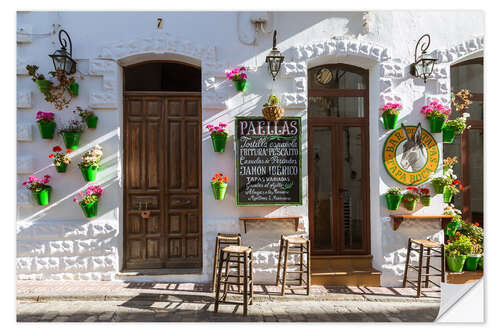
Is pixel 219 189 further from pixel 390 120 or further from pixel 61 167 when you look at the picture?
pixel 390 120

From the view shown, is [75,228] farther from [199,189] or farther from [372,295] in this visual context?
[372,295]

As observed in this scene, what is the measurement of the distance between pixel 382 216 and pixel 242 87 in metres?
2.83

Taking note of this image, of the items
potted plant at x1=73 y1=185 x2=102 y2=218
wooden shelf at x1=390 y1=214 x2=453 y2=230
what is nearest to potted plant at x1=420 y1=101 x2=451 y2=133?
wooden shelf at x1=390 y1=214 x2=453 y2=230

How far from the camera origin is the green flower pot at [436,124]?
476 centimetres

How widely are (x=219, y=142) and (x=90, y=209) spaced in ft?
6.66

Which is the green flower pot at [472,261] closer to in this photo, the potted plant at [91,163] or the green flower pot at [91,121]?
the potted plant at [91,163]

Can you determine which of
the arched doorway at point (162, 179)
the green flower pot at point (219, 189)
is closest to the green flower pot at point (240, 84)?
the arched doorway at point (162, 179)

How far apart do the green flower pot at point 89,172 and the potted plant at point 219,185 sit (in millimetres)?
1656

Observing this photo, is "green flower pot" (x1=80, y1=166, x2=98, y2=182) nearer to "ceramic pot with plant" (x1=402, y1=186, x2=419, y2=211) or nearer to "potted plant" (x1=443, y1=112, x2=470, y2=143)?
"ceramic pot with plant" (x1=402, y1=186, x2=419, y2=211)

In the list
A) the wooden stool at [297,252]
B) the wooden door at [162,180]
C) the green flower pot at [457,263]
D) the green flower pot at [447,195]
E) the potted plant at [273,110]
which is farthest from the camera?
the wooden door at [162,180]

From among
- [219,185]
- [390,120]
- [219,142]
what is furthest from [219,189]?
[390,120]

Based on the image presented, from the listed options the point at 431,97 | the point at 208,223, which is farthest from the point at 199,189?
the point at 431,97

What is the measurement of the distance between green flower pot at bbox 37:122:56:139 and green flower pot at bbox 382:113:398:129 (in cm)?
475

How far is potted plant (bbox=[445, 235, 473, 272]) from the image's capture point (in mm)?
4715
